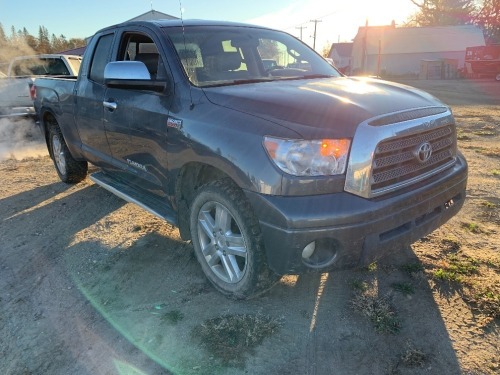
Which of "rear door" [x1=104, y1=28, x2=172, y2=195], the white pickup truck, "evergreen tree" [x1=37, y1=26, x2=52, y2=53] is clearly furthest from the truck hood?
"evergreen tree" [x1=37, y1=26, x2=52, y2=53]

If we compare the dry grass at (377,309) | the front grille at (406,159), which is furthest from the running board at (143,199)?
the front grille at (406,159)

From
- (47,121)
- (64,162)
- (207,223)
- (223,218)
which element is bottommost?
(64,162)

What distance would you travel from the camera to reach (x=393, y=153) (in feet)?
8.39

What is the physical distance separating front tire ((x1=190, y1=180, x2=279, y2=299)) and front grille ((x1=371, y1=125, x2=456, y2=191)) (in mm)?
823

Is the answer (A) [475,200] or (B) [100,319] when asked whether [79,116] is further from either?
(A) [475,200]

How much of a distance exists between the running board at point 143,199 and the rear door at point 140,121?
10 cm

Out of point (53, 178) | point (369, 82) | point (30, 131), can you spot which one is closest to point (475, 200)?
point (369, 82)

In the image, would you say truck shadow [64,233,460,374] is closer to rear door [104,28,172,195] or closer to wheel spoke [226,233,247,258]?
wheel spoke [226,233,247,258]

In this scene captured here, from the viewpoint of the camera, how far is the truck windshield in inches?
132

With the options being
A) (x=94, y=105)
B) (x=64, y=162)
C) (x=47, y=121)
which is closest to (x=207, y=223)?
(x=94, y=105)

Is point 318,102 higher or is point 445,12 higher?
point 445,12

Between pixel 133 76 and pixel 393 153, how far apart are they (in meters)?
2.02

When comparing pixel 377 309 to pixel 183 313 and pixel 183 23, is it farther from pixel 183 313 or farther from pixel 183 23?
pixel 183 23

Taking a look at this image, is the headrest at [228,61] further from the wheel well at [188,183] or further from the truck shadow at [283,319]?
the truck shadow at [283,319]
